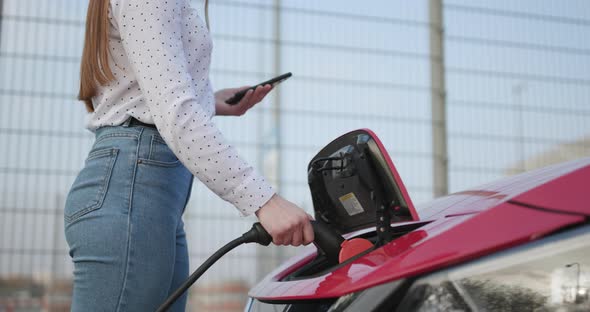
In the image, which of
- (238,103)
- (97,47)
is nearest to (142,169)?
(97,47)

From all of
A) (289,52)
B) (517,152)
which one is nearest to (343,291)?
(289,52)

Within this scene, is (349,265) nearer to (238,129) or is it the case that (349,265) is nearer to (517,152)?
(238,129)

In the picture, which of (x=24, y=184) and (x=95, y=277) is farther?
(x=24, y=184)

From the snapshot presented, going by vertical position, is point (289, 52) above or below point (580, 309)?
above

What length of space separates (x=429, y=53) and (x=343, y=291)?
5319 mm

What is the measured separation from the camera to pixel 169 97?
93cm

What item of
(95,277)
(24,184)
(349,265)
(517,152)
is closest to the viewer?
(349,265)

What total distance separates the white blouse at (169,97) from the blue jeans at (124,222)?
6 centimetres

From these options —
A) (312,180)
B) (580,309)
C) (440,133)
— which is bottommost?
(580,309)

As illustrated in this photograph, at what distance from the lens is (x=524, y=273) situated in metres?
0.71

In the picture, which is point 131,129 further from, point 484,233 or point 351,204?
point 484,233

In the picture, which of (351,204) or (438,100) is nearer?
(351,204)

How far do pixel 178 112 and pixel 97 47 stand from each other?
0.69ft

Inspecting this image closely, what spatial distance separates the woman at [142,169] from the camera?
36.2 inches
